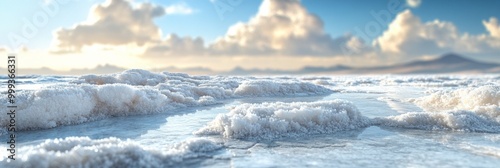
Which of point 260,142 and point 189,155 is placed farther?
point 260,142

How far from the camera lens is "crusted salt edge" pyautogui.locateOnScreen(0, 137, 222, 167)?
504 cm

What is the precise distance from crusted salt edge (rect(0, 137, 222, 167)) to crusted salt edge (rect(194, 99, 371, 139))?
161 cm

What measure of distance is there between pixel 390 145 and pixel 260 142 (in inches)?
90.0

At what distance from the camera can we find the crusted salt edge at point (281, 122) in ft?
24.4

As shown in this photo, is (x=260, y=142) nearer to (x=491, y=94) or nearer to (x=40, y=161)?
(x=40, y=161)

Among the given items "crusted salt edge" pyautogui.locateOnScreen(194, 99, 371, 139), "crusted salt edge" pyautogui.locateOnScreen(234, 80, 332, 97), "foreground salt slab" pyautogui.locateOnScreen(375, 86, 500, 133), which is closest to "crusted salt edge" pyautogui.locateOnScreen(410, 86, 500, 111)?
"foreground salt slab" pyautogui.locateOnScreen(375, 86, 500, 133)

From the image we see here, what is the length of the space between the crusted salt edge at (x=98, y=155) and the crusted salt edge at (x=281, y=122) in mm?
1608

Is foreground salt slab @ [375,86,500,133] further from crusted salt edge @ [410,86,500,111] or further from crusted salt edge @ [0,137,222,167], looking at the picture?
crusted salt edge @ [0,137,222,167]

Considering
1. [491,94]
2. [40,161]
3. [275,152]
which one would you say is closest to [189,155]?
[275,152]

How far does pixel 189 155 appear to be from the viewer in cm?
575

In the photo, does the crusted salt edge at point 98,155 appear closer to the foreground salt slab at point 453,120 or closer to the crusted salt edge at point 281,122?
the crusted salt edge at point 281,122

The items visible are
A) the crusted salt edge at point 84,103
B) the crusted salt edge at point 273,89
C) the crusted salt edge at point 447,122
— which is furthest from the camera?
the crusted salt edge at point 273,89

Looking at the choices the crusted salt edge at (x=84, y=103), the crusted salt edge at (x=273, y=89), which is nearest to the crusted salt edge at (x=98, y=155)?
the crusted salt edge at (x=84, y=103)

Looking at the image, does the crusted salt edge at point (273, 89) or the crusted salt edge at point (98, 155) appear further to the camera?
the crusted salt edge at point (273, 89)
